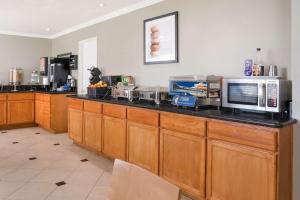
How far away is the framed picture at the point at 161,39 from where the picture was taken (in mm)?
3547

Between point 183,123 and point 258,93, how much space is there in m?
0.75

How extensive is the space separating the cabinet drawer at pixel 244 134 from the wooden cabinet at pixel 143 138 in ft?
2.55

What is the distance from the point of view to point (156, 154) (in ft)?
9.64

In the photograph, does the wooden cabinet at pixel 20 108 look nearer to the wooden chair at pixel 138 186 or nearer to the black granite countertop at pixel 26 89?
the black granite countertop at pixel 26 89

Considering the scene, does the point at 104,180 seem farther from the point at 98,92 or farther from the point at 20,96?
the point at 20,96

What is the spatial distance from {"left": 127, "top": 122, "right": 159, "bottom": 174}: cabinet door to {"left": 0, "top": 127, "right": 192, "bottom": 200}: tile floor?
1.46ft

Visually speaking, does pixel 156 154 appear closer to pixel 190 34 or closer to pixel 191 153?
pixel 191 153

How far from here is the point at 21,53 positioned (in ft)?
22.5

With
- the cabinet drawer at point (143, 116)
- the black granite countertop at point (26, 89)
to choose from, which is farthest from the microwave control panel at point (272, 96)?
the black granite countertop at point (26, 89)

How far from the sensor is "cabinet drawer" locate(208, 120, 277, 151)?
76.9 inches

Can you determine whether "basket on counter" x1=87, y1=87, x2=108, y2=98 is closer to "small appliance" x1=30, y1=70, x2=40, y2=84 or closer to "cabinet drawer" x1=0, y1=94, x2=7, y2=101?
"cabinet drawer" x1=0, y1=94, x2=7, y2=101

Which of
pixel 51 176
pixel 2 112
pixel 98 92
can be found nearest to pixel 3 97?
pixel 2 112

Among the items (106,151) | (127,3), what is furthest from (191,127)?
(127,3)

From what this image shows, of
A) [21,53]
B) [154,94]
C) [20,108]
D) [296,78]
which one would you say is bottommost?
[20,108]
